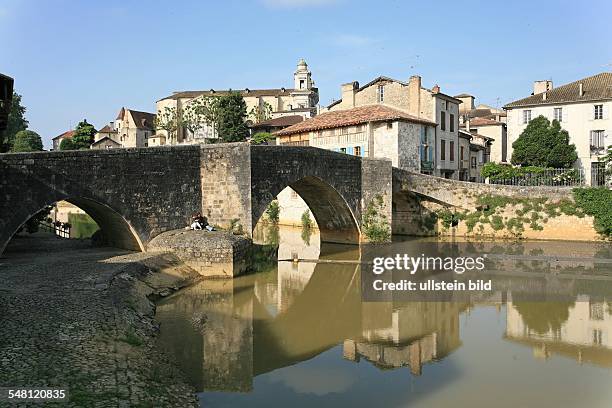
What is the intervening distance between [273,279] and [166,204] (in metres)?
4.52

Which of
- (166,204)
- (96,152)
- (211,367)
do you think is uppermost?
(96,152)

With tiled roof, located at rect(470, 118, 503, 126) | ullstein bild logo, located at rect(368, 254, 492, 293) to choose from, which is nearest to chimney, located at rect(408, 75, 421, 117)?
ullstein bild logo, located at rect(368, 254, 492, 293)

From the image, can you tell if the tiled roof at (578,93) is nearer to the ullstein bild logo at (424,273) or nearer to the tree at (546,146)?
the tree at (546,146)

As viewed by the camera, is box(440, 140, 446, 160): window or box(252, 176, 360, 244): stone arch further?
box(440, 140, 446, 160): window

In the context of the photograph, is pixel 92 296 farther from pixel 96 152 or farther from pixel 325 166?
pixel 325 166

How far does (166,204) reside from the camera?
18812 mm

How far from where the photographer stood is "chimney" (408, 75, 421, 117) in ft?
111

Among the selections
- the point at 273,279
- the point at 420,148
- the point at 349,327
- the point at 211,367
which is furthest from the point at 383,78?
the point at 211,367

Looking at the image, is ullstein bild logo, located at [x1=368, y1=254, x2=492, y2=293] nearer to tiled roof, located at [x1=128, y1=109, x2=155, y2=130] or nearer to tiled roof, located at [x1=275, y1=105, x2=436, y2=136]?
tiled roof, located at [x1=275, y1=105, x2=436, y2=136]

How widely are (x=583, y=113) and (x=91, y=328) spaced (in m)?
36.2

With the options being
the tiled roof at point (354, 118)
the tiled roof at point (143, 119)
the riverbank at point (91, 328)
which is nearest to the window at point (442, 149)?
the tiled roof at point (354, 118)

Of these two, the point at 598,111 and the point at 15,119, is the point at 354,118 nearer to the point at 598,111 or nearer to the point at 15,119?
the point at 598,111

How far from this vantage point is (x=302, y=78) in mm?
83875

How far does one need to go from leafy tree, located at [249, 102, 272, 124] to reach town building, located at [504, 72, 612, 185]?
42452 millimetres
